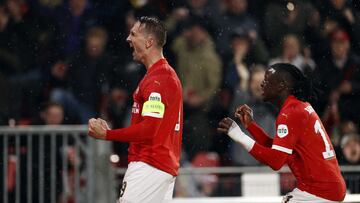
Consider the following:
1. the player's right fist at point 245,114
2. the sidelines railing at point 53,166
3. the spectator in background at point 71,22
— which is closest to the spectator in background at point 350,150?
the sidelines railing at point 53,166

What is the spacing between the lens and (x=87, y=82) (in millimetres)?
11656

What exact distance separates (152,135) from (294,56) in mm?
5093

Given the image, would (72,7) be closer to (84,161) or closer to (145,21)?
(84,161)

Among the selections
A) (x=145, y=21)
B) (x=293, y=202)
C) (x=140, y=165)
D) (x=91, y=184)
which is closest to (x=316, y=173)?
(x=293, y=202)

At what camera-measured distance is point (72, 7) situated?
12055 mm

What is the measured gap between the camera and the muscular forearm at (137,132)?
268 inches

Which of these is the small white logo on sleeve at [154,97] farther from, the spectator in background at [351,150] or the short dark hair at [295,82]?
the spectator in background at [351,150]

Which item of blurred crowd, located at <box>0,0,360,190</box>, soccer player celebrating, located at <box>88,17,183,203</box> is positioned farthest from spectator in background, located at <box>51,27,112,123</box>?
soccer player celebrating, located at <box>88,17,183,203</box>

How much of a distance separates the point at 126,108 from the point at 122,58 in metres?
0.66

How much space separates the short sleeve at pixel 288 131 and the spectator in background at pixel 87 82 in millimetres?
4914

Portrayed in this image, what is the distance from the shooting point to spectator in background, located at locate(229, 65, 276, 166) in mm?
11203

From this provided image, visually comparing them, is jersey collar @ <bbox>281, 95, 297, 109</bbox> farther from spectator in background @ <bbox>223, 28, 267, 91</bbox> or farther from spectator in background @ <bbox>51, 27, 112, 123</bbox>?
spectator in background @ <bbox>51, 27, 112, 123</bbox>

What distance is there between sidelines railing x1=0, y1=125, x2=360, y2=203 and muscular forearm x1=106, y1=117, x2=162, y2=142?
85.1 inches

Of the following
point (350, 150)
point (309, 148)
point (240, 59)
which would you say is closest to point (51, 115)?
point (240, 59)
